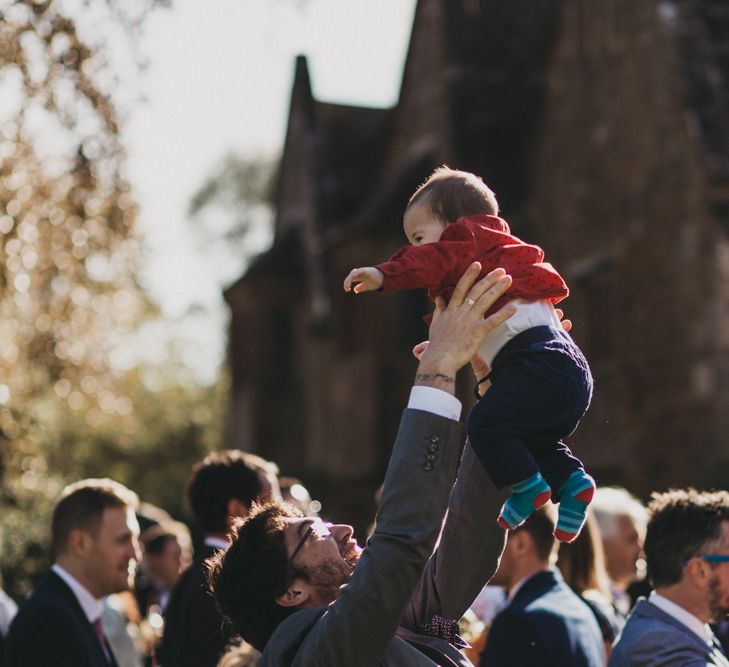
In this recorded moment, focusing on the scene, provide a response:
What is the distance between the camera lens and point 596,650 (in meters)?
5.68

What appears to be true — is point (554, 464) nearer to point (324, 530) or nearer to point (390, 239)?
point (324, 530)

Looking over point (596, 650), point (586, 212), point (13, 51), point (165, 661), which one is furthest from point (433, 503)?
point (586, 212)

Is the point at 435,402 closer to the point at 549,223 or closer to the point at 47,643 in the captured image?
the point at 47,643

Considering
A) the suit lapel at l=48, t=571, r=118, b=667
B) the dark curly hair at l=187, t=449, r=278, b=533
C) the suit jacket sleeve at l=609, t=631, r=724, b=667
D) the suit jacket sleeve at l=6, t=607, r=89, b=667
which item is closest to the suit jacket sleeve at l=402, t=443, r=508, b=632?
the suit jacket sleeve at l=609, t=631, r=724, b=667

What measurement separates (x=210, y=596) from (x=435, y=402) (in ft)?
8.65

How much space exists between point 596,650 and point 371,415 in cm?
1928

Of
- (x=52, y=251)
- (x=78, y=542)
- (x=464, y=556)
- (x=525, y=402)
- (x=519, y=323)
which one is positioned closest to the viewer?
(x=525, y=402)

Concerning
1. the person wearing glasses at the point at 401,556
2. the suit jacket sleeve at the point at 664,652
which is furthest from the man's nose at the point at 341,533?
the suit jacket sleeve at the point at 664,652

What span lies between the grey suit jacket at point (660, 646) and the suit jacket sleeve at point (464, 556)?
112 centimetres

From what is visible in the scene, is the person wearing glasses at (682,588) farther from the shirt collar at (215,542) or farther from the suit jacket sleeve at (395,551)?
the shirt collar at (215,542)

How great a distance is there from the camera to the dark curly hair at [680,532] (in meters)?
5.23

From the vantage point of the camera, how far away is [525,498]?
378cm

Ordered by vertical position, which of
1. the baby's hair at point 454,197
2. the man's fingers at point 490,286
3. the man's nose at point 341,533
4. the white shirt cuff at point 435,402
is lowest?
the man's nose at point 341,533

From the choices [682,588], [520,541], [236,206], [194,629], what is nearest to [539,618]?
[520,541]
